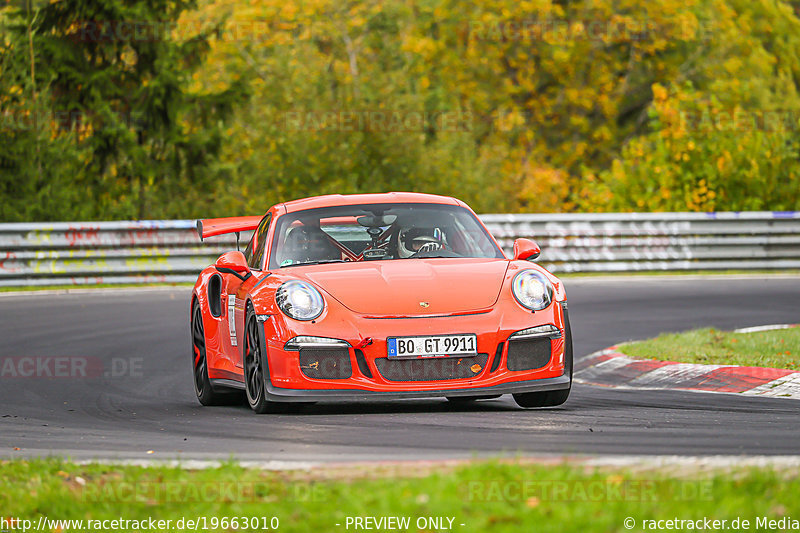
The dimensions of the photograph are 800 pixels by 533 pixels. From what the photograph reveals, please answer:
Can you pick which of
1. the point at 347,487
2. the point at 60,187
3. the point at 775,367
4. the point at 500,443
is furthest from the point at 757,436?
the point at 60,187

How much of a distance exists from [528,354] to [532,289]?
429 mm

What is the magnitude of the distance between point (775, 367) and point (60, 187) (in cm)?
1680

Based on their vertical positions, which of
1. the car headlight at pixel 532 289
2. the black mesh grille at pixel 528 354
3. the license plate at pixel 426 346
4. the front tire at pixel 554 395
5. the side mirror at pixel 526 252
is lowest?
the front tire at pixel 554 395

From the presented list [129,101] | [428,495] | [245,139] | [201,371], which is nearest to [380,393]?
[201,371]

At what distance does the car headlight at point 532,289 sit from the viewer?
851 cm

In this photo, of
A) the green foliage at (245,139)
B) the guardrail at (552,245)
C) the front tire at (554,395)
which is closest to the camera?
the front tire at (554,395)

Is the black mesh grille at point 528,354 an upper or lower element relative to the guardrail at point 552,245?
upper

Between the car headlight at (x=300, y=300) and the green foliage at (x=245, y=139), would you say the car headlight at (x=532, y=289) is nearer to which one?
the car headlight at (x=300, y=300)

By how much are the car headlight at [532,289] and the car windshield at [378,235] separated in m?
0.83

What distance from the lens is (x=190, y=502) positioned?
17.1ft

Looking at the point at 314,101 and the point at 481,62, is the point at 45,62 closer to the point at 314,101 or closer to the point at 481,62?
the point at 314,101

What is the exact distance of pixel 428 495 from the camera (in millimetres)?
4902

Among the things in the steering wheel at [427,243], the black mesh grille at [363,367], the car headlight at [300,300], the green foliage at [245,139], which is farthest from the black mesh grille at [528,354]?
the green foliage at [245,139]

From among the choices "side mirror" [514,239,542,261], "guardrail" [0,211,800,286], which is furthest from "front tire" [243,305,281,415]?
"guardrail" [0,211,800,286]
